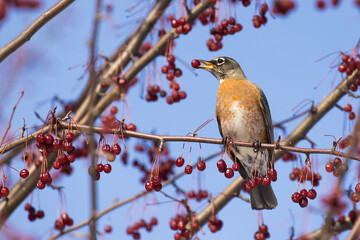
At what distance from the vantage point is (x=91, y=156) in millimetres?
1304

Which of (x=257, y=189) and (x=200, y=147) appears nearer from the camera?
(x=200, y=147)

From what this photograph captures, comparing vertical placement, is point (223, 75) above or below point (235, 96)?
above

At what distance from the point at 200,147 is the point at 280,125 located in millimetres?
2531

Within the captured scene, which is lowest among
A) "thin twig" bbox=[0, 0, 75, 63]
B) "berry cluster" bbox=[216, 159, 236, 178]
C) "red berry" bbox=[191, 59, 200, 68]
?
"berry cluster" bbox=[216, 159, 236, 178]

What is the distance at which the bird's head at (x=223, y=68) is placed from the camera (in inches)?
233

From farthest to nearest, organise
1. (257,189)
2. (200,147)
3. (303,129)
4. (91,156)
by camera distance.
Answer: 1. (303,129)
2. (257,189)
3. (200,147)
4. (91,156)

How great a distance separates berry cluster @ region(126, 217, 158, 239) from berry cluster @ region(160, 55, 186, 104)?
1374mm

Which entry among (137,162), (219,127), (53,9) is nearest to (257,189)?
(219,127)

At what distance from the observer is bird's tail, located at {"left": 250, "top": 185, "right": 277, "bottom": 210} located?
4.85 meters

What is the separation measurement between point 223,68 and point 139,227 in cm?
221

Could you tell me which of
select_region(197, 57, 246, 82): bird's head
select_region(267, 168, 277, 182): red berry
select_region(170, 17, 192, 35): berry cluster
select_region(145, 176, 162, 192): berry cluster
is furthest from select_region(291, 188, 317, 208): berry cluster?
select_region(197, 57, 246, 82): bird's head

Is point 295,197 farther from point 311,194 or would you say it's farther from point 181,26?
point 181,26

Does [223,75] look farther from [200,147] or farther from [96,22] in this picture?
[96,22]

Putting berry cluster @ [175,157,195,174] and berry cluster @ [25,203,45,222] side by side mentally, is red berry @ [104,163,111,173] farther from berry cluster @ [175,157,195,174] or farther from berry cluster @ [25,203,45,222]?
berry cluster @ [25,203,45,222]
